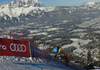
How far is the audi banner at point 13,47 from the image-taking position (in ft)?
46.5

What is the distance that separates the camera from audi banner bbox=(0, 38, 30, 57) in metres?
14.2

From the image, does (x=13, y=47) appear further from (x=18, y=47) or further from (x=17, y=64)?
(x=17, y=64)

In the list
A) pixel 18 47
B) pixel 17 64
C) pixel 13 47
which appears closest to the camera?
pixel 17 64

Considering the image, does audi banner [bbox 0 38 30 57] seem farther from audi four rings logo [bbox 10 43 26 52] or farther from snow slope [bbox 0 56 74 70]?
snow slope [bbox 0 56 74 70]

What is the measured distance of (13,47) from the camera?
1447cm

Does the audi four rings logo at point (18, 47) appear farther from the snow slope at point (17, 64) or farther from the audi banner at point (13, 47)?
the snow slope at point (17, 64)

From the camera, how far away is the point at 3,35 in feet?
65.7

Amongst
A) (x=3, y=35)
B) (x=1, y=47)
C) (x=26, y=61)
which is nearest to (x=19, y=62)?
(x=26, y=61)

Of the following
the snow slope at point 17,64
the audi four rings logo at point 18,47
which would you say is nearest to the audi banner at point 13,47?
the audi four rings logo at point 18,47

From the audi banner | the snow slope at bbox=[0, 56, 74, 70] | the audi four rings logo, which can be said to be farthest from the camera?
the audi four rings logo

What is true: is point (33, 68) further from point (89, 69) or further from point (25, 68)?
point (89, 69)

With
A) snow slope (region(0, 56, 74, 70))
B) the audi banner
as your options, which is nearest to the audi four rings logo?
the audi banner

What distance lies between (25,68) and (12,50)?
2.77 m

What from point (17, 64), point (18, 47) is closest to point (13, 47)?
point (18, 47)
